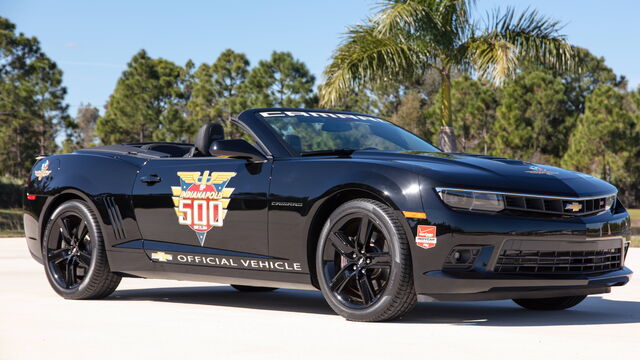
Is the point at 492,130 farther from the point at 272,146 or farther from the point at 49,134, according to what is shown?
the point at 272,146

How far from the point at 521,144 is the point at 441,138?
27.1 meters

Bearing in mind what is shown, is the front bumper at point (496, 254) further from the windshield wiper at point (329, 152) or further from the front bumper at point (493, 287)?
the windshield wiper at point (329, 152)

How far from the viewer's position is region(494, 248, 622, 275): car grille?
5.39 metres

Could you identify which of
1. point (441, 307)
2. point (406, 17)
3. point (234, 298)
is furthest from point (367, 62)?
point (441, 307)

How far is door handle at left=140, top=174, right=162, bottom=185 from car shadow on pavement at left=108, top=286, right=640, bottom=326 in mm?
1000

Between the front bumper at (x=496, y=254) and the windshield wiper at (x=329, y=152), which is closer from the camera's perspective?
the front bumper at (x=496, y=254)

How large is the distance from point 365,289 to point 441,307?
136cm

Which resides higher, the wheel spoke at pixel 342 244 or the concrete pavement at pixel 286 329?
the wheel spoke at pixel 342 244

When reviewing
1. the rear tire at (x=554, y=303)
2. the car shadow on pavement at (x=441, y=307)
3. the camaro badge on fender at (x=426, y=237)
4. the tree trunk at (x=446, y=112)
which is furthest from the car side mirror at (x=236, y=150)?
the tree trunk at (x=446, y=112)

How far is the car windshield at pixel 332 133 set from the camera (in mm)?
6500

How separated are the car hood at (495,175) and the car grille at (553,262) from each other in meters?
0.37

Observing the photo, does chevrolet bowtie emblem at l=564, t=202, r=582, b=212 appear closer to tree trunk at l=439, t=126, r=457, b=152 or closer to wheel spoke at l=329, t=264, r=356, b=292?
wheel spoke at l=329, t=264, r=356, b=292

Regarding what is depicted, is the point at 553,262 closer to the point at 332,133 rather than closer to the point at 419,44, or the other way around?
the point at 332,133

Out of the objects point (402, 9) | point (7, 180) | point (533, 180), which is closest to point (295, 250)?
point (533, 180)
